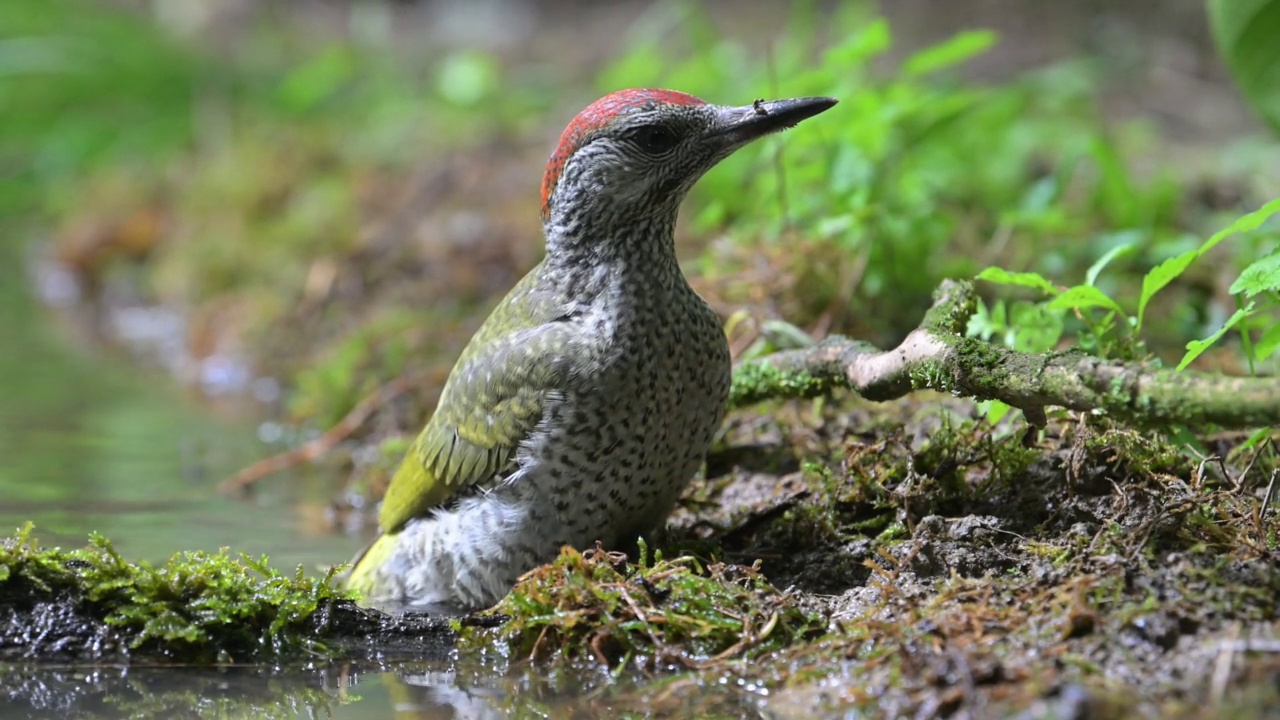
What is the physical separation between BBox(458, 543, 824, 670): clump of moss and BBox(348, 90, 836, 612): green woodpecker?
264 mm

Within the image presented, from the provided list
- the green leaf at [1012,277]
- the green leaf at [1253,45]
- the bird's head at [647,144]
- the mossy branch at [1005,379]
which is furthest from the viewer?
the green leaf at [1253,45]

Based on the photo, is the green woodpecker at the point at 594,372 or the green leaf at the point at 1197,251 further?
the green woodpecker at the point at 594,372

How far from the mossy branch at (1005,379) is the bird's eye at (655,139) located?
73 centimetres

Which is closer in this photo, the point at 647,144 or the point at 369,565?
the point at 647,144

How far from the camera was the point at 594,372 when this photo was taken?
360 cm

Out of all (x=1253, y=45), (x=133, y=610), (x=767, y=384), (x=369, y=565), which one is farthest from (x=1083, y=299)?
(x=133, y=610)

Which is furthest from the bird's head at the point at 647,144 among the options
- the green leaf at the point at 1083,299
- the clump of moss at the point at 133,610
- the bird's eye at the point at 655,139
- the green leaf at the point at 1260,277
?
the clump of moss at the point at 133,610

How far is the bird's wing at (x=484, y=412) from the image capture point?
3676mm

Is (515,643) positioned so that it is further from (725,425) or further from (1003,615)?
(725,425)

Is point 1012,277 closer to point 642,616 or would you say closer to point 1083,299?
point 1083,299

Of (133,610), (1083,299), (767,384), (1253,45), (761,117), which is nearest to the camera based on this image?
(133,610)

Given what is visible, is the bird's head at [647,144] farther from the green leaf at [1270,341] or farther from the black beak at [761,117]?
the green leaf at [1270,341]

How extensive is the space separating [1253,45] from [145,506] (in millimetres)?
4072

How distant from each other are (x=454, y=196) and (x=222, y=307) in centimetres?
153
